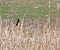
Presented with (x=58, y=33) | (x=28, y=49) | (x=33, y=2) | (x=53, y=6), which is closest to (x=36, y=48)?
(x=28, y=49)

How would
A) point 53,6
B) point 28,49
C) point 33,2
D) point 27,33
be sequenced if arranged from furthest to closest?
1. point 33,2
2. point 53,6
3. point 27,33
4. point 28,49

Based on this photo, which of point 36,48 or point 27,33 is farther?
point 27,33

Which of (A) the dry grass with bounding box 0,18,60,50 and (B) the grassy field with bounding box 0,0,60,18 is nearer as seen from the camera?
(A) the dry grass with bounding box 0,18,60,50

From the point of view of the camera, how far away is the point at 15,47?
5230 mm

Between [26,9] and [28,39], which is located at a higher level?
[28,39]

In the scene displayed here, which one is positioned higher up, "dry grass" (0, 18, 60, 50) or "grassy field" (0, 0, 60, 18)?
"dry grass" (0, 18, 60, 50)

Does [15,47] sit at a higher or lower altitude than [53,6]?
higher

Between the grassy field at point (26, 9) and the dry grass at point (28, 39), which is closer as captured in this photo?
the dry grass at point (28, 39)

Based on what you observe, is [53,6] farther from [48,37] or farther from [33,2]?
[48,37]

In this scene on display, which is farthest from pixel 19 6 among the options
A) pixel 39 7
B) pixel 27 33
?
pixel 27 33

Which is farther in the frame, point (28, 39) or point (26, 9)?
point (26, 9)

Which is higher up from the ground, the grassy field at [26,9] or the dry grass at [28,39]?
the dry grass at [28,39]

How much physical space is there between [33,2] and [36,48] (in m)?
10.4

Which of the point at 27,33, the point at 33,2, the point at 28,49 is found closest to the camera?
the point at 28,49
